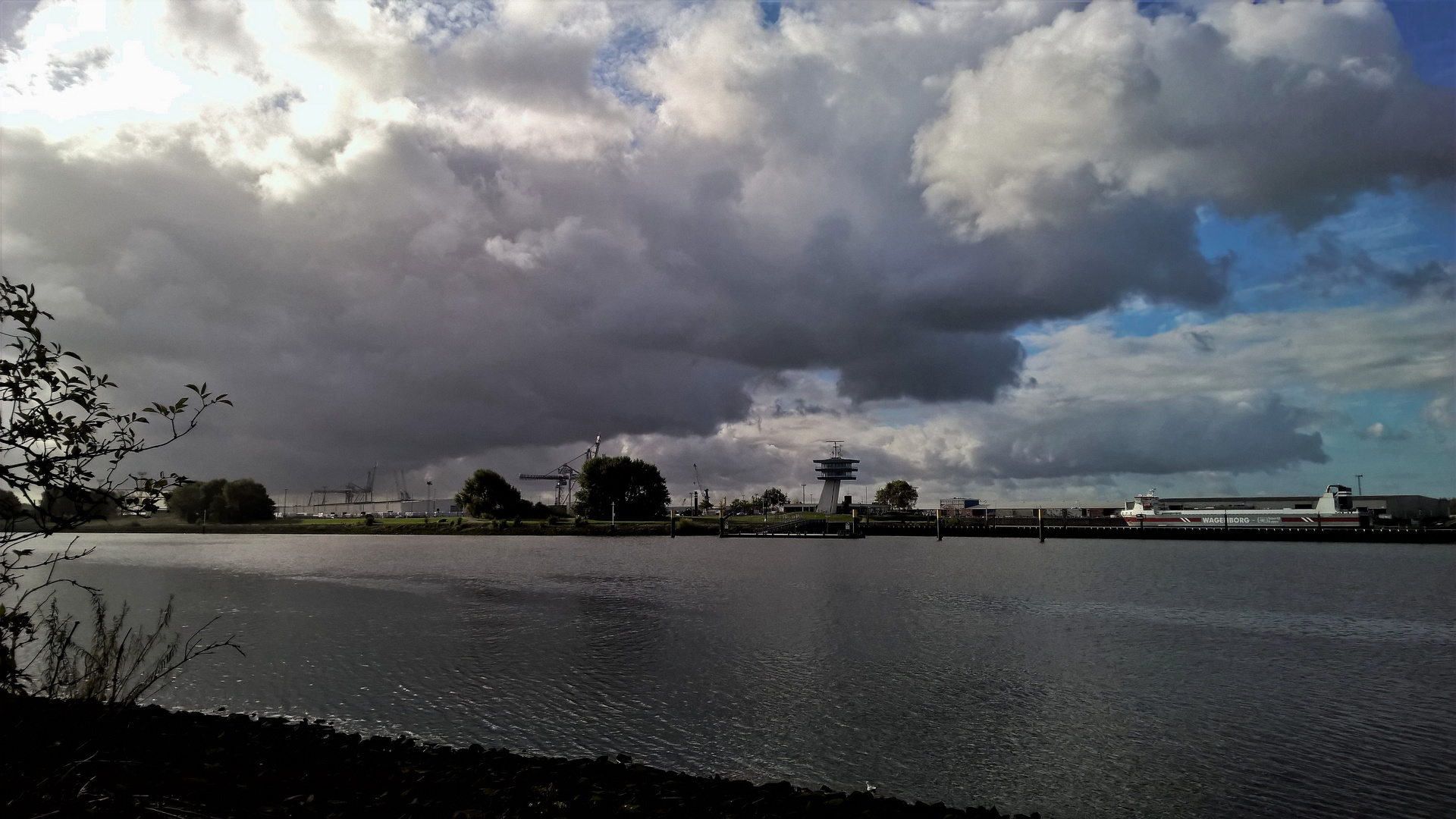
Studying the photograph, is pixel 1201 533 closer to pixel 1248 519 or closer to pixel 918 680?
pixel 1248 519

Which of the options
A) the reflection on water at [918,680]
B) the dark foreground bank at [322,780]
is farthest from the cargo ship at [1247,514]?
the dark foreground bank at [322,780]

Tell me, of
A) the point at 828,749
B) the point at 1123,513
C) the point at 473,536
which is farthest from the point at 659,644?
the point at 1123,513

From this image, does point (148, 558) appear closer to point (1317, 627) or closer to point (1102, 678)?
point (1102, 678)

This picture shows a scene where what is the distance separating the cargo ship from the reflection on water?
330 ft

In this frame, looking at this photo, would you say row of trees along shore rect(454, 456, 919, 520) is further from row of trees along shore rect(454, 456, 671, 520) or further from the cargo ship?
the cargo ship

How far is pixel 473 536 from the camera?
515 feet

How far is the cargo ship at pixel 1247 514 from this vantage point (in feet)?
457

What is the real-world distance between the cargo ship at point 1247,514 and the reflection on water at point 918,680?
330ft

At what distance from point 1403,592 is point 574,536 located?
409 feet

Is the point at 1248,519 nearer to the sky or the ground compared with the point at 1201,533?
nearer to the sky

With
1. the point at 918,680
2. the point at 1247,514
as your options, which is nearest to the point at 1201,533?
the point at 1247,514

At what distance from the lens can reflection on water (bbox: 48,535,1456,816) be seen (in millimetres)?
16219

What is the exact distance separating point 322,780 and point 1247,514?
17398 centimetres

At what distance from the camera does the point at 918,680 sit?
24.0 meters
